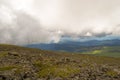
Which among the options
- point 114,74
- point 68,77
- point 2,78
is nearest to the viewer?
point 2,78

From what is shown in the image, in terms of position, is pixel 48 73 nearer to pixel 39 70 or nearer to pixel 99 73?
pixel 39 70

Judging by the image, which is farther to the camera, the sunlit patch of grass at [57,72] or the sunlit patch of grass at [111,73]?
the sunlit patch of grass at [111,73]

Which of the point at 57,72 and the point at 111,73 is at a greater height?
the point at 57,72

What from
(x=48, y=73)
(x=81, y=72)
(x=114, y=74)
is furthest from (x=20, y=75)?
(x=114, y=74)

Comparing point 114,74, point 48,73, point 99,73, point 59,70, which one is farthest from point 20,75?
point 114,74

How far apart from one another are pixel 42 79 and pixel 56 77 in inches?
513

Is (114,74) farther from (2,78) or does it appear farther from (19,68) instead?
(2,78)

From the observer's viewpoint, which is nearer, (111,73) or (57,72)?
(57,72)

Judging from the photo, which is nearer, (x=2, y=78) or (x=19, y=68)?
(x=2, y=78)

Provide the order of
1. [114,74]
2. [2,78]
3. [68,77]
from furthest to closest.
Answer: [114,74]
[68,77]
[2,78]

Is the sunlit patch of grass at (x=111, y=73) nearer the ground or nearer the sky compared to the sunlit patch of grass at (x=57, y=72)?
nearer the ground

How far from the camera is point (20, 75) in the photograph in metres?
173

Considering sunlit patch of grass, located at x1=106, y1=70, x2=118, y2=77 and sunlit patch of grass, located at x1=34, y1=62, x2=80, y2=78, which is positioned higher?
sunlit patch of grass, located at x1=34, y1=62, x2=80, y2=78

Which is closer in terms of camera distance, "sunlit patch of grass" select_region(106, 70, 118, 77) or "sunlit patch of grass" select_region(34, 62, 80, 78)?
"sunlit patch of grass" select_region(34, 62, 80, 78)
